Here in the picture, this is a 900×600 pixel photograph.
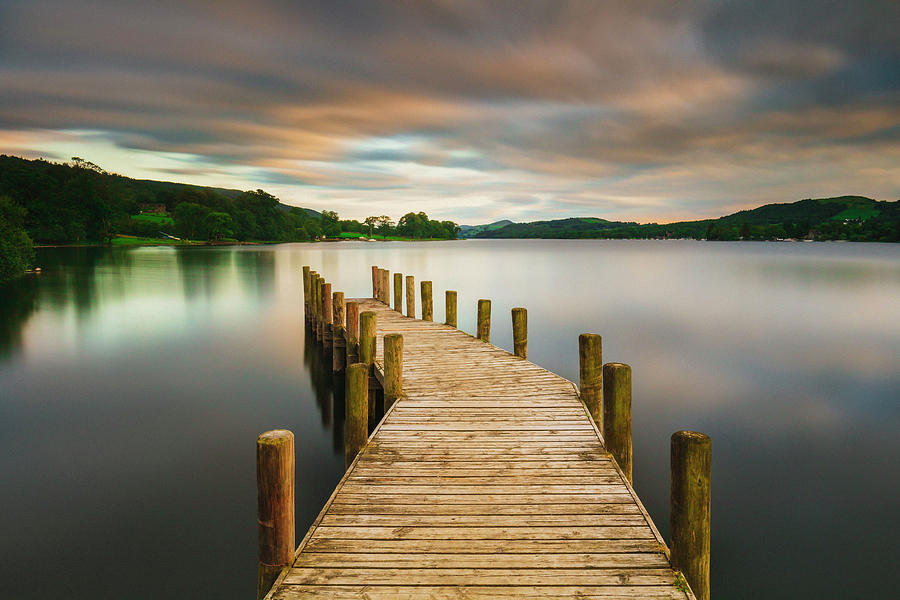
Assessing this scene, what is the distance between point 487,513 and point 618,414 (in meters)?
2.19

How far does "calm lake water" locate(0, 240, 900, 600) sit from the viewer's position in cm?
623

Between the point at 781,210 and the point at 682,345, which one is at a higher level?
the point at 781,210

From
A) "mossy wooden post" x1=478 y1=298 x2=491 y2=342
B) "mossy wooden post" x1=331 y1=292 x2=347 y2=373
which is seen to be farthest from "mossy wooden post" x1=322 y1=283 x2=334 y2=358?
"mossy wooden post" x1=478 y1=298 x2=491 y2=342

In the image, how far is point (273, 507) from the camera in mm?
3611

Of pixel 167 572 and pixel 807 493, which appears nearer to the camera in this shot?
pixel 167 572

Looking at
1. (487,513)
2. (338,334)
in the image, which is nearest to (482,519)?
(487,513)

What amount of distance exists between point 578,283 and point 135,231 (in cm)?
11311

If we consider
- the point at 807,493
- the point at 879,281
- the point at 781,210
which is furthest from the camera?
the point at 781,210

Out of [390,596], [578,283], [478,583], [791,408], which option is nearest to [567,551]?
[478,583]

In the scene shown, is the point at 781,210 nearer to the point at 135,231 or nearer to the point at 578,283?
the point at 578,283

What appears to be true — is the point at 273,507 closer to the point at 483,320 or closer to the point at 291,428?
the point at 291,428

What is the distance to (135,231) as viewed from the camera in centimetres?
11506

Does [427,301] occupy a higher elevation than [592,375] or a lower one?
higher

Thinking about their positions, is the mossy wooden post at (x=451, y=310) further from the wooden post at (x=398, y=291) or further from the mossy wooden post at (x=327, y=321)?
the wooden post at (x=398, y=291)
